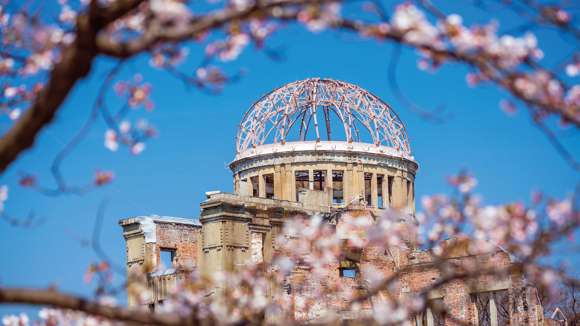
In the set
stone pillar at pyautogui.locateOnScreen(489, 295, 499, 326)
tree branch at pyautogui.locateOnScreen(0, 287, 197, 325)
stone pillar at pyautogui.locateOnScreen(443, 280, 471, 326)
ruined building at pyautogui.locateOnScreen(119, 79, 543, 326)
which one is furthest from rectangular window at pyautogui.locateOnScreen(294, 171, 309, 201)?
tree branch at pyautogui.locateOnScreen(0, 287, 197, 325)

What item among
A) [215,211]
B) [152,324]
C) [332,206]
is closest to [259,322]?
[152,324]

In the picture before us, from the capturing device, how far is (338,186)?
4628 centimetres

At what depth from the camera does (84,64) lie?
6578mm

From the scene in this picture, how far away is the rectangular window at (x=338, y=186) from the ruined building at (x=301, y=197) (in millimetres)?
44

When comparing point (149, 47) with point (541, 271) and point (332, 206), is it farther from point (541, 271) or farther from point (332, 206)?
point (332, 206)

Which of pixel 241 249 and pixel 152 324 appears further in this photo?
pixel 241 249

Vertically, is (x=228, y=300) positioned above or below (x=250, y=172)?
below

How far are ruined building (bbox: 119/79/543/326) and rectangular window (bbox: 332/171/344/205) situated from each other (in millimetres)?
44

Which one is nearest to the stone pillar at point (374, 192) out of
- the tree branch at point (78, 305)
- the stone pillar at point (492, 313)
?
the stone pillar at point (492, 313)

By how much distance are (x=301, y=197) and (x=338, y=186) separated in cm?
485

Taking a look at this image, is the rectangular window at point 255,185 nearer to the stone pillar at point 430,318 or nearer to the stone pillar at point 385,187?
the stone pillar at point 385,187

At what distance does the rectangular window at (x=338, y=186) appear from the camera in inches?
1805

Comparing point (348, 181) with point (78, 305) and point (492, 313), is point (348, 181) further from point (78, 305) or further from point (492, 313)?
point (78, 305)

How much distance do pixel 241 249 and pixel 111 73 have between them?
31.5 m
